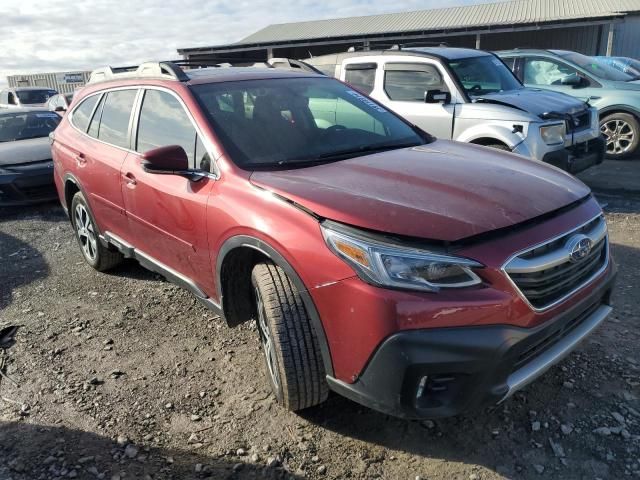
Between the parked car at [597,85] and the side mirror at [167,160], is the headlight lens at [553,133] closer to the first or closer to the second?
the parked car at [597,85]

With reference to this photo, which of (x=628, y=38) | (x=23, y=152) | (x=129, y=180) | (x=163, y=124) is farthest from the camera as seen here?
(x=628, y=38)

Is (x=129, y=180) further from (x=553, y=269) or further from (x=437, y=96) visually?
(x=437, y=96)

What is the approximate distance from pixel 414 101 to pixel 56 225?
488cm

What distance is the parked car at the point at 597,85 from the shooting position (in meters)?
8.50

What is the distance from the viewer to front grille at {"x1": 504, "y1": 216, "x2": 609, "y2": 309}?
2262mm

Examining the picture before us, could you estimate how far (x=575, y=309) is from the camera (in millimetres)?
2496

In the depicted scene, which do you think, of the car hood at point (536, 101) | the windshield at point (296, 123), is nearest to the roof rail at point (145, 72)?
the windshield at point (296, 123)

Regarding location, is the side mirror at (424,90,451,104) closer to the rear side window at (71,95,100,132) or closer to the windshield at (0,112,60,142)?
the rear side window at (71,95,100,132)

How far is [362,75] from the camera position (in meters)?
7.40

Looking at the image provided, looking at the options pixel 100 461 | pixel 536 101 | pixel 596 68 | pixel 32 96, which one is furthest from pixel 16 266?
pixel 32 96

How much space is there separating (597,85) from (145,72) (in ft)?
24.7

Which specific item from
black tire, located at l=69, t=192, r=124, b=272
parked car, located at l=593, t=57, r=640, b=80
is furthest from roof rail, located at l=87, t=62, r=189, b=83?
parked car, located at l=593, t=57, r=640, b=80

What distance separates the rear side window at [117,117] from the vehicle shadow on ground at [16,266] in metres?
1.70

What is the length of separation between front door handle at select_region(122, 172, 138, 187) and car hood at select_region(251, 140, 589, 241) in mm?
1268
